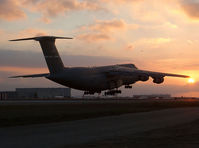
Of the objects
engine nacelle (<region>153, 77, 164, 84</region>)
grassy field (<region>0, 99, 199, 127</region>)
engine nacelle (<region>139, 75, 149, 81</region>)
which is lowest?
grassy field (<region>0, 99, 199, 127</region>)

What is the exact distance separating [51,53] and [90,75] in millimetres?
7723

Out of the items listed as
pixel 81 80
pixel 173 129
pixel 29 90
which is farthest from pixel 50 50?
pixel 29 90

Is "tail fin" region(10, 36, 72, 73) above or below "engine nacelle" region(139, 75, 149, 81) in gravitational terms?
above

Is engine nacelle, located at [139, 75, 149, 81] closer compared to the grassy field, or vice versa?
the grassy field

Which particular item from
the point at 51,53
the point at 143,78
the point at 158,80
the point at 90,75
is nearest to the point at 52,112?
the point at 90,75

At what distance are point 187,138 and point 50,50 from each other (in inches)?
2011

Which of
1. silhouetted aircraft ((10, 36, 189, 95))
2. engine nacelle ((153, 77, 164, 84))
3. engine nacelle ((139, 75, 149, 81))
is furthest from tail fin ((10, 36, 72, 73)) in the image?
engine nacelle ((153, 77, 164, 84))

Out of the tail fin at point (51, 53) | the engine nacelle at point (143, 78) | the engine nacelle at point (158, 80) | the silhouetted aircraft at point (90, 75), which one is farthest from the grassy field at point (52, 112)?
the engine nacelle at point (143, 78)

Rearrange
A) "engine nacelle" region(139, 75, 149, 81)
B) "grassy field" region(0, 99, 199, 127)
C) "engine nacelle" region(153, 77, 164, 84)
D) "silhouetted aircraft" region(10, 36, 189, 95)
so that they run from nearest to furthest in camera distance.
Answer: "grassy field" region(0, 99, 199, 127) < "silhouetted aircraft" region(10, 36, 189, 95) < "engine nacelle" region(153, 77, 164, 84) < "engine nacelle" region(139, 75, 149, 81)

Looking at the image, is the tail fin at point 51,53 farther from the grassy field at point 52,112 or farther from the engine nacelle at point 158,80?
the engine nacelle at point 158,80

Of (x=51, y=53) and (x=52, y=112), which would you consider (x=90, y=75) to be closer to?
(x=51, y=53)

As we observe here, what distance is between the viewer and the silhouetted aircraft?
6594 cm

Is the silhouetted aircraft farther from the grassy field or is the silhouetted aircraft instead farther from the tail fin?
the grassy field

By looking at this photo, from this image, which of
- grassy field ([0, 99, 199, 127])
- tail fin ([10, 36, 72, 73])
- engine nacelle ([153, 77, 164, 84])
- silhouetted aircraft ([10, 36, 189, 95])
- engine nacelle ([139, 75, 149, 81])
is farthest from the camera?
engine nacelle ([139, 75, 149, 81])
